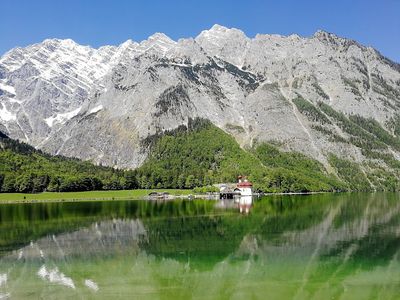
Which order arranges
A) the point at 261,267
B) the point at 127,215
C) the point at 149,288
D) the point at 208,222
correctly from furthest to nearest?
the point at 127,215 → the point at 208,222 → the point at 261,267 → the point at 149,288

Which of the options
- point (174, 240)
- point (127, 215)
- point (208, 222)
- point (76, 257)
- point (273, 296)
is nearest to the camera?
point (273, 296)

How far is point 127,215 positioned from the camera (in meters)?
125

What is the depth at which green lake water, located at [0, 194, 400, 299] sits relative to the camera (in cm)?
4734

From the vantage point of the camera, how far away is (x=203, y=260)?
61.2 meters

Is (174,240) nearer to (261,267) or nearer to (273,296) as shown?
(261,267)

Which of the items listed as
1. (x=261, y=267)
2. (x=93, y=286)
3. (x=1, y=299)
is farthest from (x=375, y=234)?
(x=1, y=299)

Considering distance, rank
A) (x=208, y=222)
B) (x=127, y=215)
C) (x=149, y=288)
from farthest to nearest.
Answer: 1. (x=127, y=215)
2. (x=208, y=222)
3. (x=149, y=288)

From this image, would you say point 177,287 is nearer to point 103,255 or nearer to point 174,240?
point 103,255

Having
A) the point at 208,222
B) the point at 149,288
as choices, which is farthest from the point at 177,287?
the point at 208,222

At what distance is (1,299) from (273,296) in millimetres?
22902

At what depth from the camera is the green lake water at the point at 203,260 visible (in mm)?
47344

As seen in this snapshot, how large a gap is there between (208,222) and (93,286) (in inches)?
2206

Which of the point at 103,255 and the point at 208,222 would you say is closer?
the point at 103,255

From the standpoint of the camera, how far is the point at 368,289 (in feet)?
155
